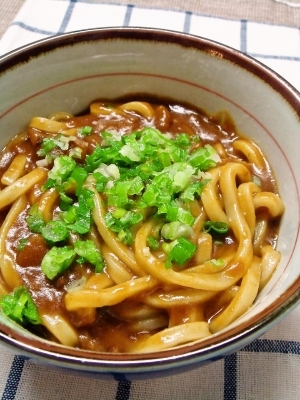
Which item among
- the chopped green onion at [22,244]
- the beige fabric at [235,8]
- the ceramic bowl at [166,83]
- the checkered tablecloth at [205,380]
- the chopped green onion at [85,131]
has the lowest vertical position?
the checkered tablecloth at [205,380]

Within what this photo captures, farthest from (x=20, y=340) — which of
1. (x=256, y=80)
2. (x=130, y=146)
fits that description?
(x=256, y=80)

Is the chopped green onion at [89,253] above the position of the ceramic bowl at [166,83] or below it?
below

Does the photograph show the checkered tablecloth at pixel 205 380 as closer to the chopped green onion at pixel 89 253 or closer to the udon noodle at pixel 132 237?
the udon noodle at pixel 132 237

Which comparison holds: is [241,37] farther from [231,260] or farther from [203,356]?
[203,356]

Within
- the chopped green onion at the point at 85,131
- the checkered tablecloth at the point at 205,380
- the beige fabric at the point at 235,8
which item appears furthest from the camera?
the beige fabric at the point at 235,8

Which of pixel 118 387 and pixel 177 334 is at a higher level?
pixel 177 334

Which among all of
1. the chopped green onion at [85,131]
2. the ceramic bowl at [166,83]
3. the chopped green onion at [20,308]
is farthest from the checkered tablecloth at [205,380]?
the chopped green onion at [85,131]
